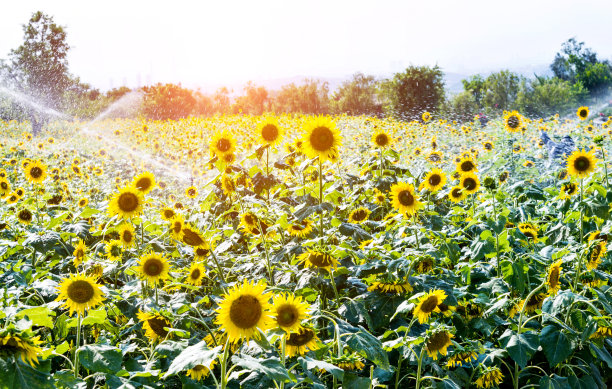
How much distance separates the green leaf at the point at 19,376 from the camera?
1.19 metres

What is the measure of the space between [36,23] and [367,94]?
45.0 ft

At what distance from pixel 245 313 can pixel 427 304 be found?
78 centimetres

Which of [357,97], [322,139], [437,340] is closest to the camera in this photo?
[437,340]

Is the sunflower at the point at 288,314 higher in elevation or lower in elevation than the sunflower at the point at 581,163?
lower

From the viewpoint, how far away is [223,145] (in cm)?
301

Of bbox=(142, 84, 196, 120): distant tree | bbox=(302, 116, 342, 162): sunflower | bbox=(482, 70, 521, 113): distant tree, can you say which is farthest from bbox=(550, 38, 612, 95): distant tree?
bbox=(302, 116, 342, 162): sunflower

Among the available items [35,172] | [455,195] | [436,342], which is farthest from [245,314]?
[35,172]

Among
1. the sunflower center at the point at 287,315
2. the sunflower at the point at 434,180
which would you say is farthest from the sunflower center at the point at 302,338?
the sunflower at the point at 434,180

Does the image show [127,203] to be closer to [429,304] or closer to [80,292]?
[80,292]

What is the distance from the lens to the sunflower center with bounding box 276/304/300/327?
156cm

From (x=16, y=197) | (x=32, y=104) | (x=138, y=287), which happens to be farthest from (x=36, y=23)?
(x=138, y=287)

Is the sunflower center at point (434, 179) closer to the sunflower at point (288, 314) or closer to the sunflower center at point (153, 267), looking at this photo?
the sunflower center at point (153, 267)

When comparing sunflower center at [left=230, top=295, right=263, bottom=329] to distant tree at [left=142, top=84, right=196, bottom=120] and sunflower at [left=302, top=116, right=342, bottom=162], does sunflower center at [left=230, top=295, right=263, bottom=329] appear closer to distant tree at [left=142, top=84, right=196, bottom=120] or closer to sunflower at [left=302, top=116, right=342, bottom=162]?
sunflower at [left=302, top=116, right=342, bottom=162]

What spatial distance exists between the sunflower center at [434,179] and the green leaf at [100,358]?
242cm
